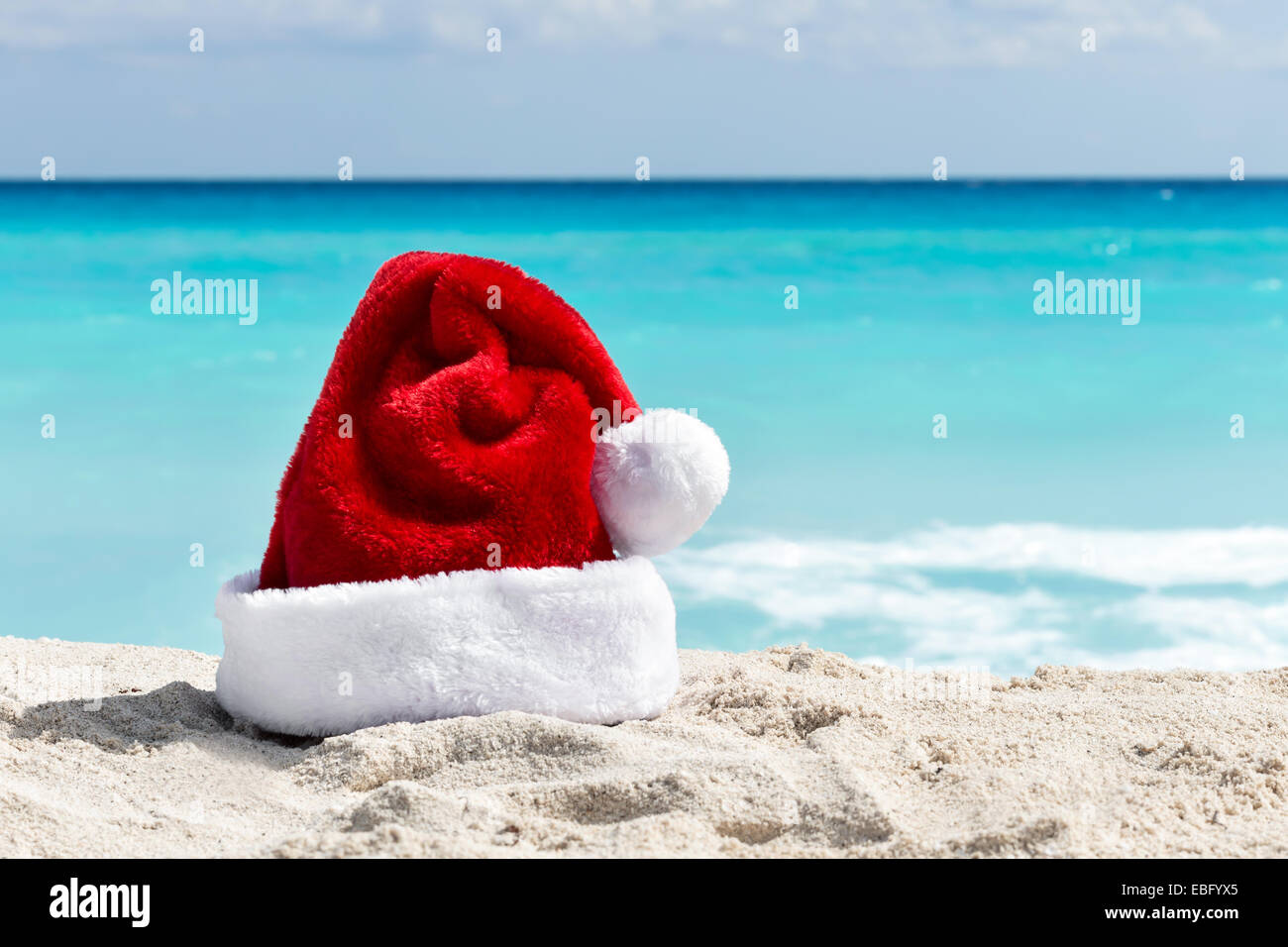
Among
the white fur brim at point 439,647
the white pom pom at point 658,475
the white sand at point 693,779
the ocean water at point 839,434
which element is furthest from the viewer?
the ocean water at point 839,434

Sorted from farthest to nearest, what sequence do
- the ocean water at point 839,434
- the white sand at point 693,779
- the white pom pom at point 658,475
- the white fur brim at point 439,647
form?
the ocean water at point 839,434
the white pom pom at point 658,475
the white fur brim at point 439,647
the white sand at point 693,779

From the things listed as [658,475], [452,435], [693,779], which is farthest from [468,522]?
[693,779]

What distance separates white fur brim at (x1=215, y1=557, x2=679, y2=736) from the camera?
7.39ft

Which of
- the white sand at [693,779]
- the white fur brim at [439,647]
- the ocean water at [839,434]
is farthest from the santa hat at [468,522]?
the ocean water at [839,434]

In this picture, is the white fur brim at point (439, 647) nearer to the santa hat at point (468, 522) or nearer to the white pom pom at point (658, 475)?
the santa hat at point (468, 522)

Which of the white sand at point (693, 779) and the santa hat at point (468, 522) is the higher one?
the santa hat at point (468, 522)

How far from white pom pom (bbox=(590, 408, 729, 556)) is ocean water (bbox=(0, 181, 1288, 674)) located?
1.54 meters

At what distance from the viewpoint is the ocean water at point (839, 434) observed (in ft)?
13.6

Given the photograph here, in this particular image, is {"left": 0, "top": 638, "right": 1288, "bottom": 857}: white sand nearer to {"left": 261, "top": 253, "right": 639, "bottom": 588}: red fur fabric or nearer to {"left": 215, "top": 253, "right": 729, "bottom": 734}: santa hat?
{"left": 215, "top": 253, "right": 729, "bottom": 734}: santa hat

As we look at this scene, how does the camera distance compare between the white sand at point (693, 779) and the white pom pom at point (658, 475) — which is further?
the white pom pom at point (658, 475)

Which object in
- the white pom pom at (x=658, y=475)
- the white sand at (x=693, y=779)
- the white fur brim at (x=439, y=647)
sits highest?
the white pom pom at (x=658, y=475)

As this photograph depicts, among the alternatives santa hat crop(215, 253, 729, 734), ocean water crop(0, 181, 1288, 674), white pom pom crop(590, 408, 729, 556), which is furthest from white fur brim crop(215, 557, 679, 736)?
ocean water crop(0, 181, 1288, 674)

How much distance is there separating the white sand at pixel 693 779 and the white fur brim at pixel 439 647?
0.08 meters
